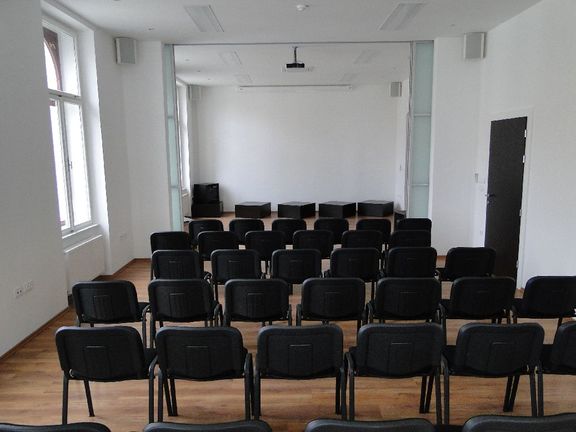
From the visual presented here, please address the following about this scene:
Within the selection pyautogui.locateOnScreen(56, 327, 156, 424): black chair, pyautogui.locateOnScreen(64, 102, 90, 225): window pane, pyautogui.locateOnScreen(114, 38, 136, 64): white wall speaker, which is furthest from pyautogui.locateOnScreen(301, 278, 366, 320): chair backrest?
pyautogui.locateOnScreen(114, 38, 136, 64): white wall speaker

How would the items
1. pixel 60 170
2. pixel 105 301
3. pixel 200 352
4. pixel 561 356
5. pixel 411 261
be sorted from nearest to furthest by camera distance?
pixel 200 352 < pixel 561 356 < pixel 105 301 < pixel 411 261 < pixel 60 170

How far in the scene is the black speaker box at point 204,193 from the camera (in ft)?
41.7

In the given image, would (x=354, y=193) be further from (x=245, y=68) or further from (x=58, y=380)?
(x=58, y=380)

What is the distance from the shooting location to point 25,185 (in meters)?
4.50

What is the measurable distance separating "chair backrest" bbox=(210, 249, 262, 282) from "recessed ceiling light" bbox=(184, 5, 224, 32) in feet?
10.5

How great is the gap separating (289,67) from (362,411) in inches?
240

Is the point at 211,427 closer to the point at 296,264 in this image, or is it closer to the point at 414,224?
the point at 296,264

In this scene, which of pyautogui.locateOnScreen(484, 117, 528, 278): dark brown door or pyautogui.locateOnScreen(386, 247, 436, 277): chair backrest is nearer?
pyautogui.locateOnScreen(386, 247, 436, 277): chair backrest

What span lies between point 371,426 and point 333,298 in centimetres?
186

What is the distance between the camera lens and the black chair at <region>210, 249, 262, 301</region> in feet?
14.2

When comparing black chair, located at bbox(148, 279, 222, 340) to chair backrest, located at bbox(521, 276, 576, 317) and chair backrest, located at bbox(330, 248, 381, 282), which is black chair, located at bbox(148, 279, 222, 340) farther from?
chair backrest, located at bbox(521, 276, 576, 317)

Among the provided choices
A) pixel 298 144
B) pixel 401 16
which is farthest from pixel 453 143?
pixel 298 144

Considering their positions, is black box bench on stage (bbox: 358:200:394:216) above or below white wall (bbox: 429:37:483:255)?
below

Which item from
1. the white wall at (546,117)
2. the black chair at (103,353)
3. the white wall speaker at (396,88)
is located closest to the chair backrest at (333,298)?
the black chair at (103,353)
